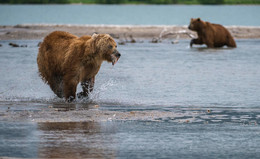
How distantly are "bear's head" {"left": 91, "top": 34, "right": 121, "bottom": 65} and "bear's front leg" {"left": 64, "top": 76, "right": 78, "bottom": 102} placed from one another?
642mm

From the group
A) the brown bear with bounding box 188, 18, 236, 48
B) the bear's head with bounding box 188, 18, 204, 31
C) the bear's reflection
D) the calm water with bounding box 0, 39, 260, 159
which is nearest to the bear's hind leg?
the calm water with bounding box 0, 39, 260, 159

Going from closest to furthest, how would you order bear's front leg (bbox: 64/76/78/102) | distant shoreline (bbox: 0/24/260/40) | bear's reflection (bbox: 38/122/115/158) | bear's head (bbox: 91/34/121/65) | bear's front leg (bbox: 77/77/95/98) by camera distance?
1. bear's reflection (bbox: 38/122/115/158)
2. bear's head (bbox: 91/34/121/65)
3. bear's front leg (bbox: 64/76/78/102)
4. bear's front leg (bbox: 77/77/95/98)
5. distant shoreline (bbox: 0/24/260/40)

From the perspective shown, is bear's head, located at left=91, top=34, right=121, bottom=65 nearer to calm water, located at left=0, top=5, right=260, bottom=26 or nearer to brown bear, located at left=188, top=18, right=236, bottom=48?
brown bear, located at left=188, top=18, right=236, bottom=48

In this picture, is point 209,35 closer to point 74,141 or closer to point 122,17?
point 74,141

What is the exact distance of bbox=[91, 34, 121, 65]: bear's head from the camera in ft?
32.9

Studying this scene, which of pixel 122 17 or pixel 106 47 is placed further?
pixel 122 17

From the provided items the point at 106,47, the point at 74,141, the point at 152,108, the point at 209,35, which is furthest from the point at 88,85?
the point at 209,35

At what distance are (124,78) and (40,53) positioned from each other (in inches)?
144

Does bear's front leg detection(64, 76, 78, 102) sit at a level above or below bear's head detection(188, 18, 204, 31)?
above

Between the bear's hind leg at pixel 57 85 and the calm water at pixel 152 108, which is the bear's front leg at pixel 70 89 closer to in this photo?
the calm water at pixel 152 108

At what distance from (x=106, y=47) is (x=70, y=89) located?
35.9 inches

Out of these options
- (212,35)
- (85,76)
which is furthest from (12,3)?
(85,76)

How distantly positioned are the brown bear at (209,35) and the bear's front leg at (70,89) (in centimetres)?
1378

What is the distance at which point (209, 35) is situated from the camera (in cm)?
2386
